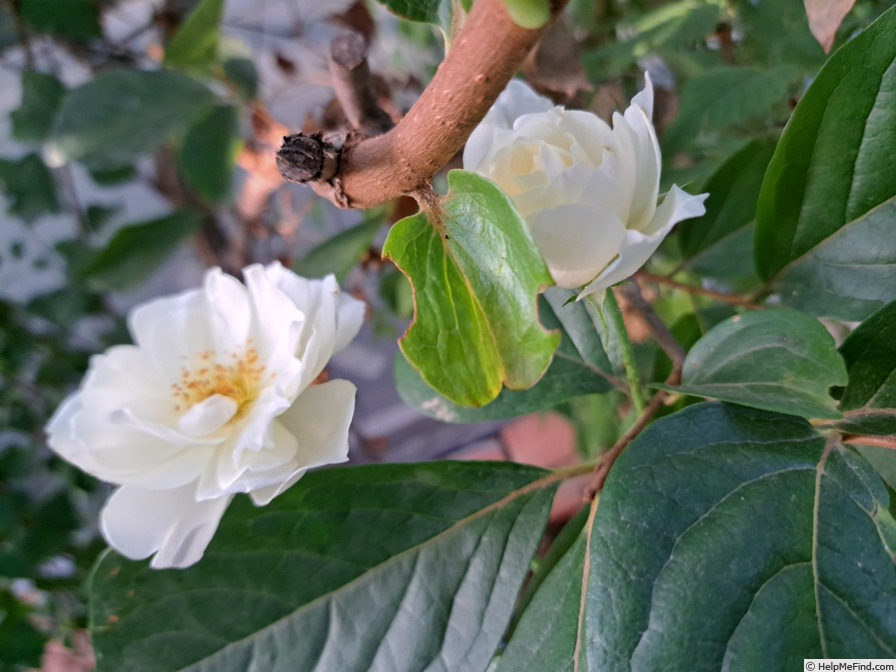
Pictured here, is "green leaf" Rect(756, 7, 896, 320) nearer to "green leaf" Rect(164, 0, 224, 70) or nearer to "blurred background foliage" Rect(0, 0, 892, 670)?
"blurred background foliage" Rect(0, 0, 892, 670)

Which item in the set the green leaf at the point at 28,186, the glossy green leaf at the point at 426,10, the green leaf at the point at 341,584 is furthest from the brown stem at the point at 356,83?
the green leaf at the point at 28,186

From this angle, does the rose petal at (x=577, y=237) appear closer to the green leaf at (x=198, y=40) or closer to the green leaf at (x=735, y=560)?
the green leaf at (x=735, y=560)

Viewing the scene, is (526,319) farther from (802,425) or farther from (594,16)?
(594,16)

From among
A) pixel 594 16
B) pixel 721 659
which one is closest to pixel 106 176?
pixel 594 16

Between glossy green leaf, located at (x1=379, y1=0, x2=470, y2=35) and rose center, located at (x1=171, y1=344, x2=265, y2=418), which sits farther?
rose center, located at (x1=171, y1=344, x2=265, y2=418)

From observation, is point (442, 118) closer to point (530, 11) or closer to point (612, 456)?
point (530, 11)

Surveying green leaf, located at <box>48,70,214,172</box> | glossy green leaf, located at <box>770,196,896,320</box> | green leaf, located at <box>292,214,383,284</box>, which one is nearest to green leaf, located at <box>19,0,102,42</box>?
green leaf, located at <box>48,70,214,172</box>
